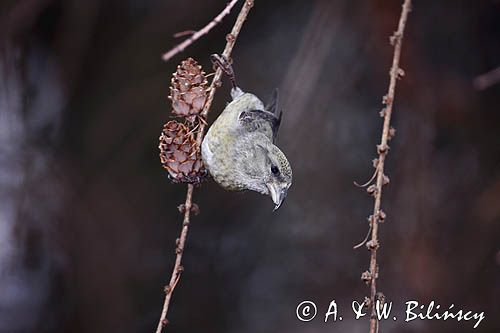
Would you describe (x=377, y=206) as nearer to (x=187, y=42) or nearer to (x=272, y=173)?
(x=187, y=42)

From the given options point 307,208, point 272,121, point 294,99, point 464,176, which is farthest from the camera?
point 307,208

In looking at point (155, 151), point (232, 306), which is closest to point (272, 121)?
point (155, 151)

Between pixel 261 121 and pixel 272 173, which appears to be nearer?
pixel 272 173

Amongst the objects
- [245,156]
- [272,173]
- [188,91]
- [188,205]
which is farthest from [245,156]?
[188,205]

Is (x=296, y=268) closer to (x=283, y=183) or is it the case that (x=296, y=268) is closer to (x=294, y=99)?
(x=294, y=99)

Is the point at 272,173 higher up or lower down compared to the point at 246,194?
higher up

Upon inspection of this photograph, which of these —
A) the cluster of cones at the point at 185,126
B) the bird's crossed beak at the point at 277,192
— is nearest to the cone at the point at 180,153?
the cluster of cones at the point at 185,126
